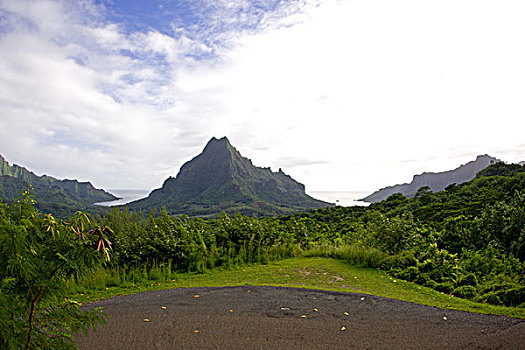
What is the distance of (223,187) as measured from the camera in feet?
527

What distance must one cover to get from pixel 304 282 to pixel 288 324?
9.07 feet

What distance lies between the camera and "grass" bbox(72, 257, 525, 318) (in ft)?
21.1

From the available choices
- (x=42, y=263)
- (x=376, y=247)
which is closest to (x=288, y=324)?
(x=42, y=263)

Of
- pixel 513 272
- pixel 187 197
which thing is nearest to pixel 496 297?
pixel 513 272

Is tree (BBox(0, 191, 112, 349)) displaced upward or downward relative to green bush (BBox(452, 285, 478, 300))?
upward

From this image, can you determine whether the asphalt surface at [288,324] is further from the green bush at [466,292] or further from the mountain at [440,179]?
the mountain at [440,179]

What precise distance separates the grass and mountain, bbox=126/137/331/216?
118101 millimetres

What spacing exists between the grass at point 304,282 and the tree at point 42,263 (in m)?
4.30

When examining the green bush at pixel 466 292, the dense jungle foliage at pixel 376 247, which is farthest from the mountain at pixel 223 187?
the green bush at pixel 466 292

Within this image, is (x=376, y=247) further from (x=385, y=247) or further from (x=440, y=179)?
(x=440, y=179)

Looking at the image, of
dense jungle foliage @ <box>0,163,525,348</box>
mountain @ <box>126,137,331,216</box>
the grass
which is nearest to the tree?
dense jungle foliage @ <box>0,163,525,348</box>

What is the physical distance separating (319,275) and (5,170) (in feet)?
616

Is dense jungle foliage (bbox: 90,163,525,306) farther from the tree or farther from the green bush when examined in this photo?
the tree

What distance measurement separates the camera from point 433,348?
4430 mm
